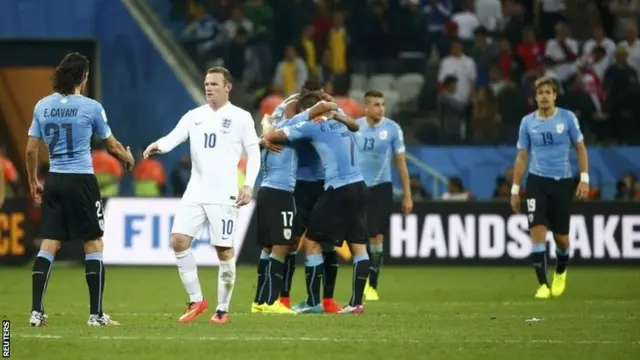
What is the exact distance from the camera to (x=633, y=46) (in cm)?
2928

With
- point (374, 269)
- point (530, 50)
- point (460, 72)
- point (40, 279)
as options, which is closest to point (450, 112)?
point (460, 72)

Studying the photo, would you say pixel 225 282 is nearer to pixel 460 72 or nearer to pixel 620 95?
pixel 460 72

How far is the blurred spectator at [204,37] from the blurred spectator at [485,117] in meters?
5.12

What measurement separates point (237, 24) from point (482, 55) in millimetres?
4767

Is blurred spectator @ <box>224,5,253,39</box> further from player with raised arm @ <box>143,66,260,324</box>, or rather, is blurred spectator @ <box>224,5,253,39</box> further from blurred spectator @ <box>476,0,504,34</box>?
player with raised arm @ <box>143,66,260,324</box>

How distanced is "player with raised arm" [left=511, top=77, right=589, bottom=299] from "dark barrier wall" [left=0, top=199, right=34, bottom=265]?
33.2ft

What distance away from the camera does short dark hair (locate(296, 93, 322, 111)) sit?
50.6 ft

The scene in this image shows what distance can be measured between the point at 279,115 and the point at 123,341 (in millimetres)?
4460

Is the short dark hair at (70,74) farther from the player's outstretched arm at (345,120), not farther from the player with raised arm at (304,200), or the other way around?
the player with raised arm at (304,200)

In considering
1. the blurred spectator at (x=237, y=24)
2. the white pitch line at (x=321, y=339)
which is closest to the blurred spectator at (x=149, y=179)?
the blurred spectator at (x=237, y=24)

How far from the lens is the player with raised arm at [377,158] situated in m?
18.4

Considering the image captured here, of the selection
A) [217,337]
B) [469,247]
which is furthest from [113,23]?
[217,337]

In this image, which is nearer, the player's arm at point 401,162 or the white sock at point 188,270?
the white sock at point 188,270

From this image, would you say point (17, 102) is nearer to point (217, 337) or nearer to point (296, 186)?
point (296, 186)
